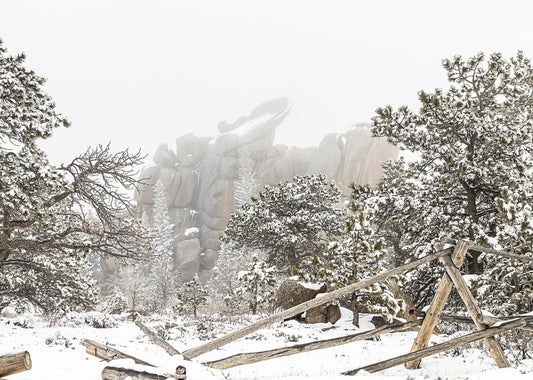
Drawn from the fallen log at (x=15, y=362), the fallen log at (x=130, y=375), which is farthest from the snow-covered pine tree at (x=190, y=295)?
the fallen log at (x=15, y=362)

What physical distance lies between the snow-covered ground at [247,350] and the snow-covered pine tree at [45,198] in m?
1.43

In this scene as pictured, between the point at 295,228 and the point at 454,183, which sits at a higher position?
the point at 295,228

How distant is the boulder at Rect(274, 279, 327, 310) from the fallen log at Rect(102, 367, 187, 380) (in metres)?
11.4

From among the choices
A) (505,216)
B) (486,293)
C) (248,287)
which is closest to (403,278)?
(486,293)

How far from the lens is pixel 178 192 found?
6838 cm

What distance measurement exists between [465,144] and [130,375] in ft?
41.5

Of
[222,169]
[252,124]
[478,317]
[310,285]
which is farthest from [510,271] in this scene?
[252,124]

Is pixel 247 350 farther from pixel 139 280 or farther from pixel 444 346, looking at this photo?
pixel 139 280

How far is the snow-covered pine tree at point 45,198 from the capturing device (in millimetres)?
8891

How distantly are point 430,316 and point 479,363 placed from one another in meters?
1.90

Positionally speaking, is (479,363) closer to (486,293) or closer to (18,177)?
(486,293)

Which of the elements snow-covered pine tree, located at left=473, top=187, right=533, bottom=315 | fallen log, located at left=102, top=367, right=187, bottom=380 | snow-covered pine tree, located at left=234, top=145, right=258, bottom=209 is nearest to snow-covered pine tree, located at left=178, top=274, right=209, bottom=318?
snow-covered pine tree, located at left=473, top=187, right=533, bottom=315

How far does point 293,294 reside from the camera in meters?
14.8

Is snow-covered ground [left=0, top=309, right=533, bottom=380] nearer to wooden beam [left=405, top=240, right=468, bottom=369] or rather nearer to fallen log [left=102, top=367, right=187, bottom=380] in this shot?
fallen log [left=102, top=367, right=187, bottom=380]
